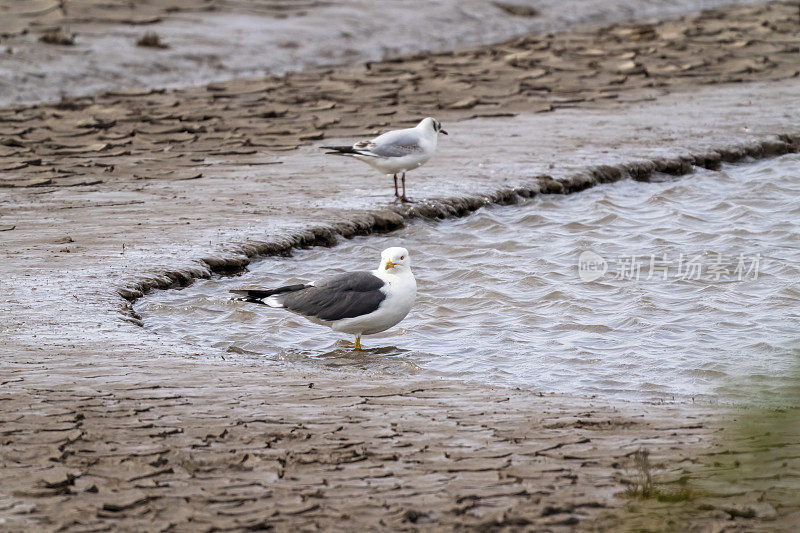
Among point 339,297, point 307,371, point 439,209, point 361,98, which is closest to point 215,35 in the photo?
point 361,98

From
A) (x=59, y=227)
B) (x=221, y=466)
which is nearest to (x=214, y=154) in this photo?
(x=59, y=227)

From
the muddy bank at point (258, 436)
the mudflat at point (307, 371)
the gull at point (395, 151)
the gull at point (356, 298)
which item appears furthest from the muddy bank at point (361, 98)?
the gull at point (356, 298)

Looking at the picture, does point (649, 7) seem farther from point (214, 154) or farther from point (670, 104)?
point (214, 154)

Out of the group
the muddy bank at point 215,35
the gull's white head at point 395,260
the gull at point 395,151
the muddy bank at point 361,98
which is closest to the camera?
the gull's white head at point 395,260

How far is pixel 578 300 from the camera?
7.86 meters

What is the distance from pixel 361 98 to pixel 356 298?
7756 mm

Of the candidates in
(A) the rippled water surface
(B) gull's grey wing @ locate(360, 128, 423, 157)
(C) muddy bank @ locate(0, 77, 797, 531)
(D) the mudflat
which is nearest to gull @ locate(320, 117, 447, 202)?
(B) gull's grey wing @ locate(360, 128, 423, 157)

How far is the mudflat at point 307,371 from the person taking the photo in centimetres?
423

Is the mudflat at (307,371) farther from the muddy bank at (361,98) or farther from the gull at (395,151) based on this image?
the gull at (395,151)

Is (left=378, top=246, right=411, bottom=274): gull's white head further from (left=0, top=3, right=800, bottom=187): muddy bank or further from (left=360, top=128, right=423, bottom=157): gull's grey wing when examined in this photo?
(left=0, top=3, right=800, bottom=187): muddy bank

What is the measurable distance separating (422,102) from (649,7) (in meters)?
10.7

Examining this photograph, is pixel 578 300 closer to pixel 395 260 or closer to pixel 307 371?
pixel 395 260

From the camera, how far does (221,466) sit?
4.60m

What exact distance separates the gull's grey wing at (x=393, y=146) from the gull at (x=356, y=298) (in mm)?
2671
